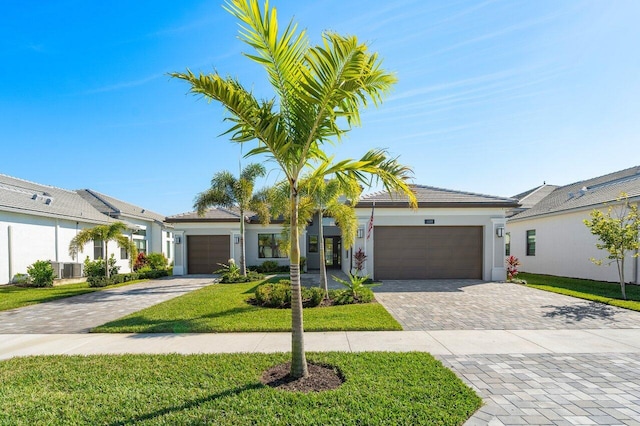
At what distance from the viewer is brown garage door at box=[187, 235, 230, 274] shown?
19031 mm

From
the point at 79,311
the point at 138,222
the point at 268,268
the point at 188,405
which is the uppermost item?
the point at 138,222

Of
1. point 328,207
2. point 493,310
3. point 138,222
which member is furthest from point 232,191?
point 138,222

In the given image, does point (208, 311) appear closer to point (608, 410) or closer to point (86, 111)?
point (608, 410)

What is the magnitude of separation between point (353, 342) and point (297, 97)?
4328 mm

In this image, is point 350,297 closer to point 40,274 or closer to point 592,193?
point 40,274

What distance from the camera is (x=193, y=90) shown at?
4.13 meters

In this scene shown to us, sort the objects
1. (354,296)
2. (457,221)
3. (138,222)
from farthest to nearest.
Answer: (138,222), (457,221), (354,296)

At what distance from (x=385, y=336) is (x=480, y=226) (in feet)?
35.1

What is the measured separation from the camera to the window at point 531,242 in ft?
61.5

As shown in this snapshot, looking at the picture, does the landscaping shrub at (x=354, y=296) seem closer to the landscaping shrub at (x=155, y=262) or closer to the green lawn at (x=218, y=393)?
the green lawn at (x=218, y=393)

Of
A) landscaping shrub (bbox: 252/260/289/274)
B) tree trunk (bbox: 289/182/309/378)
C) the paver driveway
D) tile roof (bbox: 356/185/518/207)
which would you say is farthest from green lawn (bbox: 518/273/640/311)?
landscaping shrub (bbox: 252/260/289/274)

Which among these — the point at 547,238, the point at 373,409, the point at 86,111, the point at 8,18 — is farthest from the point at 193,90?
the point at 547,238

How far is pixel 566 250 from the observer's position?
1603cm

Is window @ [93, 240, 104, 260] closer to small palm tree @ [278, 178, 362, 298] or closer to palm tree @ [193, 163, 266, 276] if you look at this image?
palm tree @ [193, 163, 266, 276]
